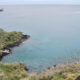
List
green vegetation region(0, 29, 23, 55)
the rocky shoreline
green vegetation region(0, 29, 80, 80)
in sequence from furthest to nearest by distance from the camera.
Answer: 1. green vegetation region(0, 29, 23, 55)
2. the rocky shoreline
3. green vegetation region(0, 29, 80, 80)

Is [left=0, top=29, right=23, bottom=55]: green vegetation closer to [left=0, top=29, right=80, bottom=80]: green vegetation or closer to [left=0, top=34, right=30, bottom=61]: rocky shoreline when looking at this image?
[left=0, top=34, right=30, bottom=61]: rocky shoreline

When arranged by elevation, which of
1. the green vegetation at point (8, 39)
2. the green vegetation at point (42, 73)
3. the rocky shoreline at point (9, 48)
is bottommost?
the rocky shoreline at point (9, 48)

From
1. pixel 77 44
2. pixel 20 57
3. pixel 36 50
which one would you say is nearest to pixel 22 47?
pixel 36 50

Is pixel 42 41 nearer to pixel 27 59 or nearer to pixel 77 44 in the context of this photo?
Answer: pixel 77 44

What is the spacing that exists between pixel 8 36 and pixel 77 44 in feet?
56.3

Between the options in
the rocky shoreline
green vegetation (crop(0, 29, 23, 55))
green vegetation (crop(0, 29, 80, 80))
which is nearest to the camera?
green vegetation (crop(0, 29, 80, 80))

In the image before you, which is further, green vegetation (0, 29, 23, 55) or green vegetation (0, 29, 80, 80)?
green vegetation (0, 29, 23, 55)

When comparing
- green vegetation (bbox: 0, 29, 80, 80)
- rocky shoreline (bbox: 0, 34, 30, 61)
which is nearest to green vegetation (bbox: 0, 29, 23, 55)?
rocky shoreline (bbox: 0, 34, 30, 61)

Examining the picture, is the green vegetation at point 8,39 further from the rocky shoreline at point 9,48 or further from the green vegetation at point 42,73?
the green vegetation at point 42,73

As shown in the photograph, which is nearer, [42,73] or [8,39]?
[42,73]

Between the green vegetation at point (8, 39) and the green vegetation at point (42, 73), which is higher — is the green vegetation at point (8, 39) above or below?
below

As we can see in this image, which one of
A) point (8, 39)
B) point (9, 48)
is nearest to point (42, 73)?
point (9, 48)

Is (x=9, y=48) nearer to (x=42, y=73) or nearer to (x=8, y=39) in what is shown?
(x=8, y=39)

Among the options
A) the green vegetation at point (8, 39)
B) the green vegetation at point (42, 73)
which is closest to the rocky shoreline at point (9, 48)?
the green vegetation at point (8, 39)
